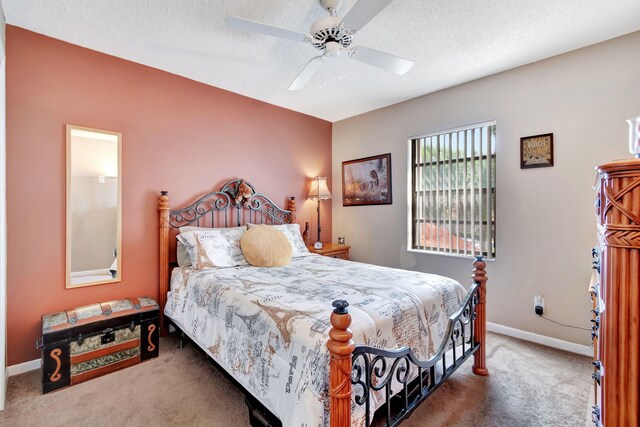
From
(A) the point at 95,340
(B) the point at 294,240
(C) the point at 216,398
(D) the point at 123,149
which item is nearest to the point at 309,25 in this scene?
(D) the point at 123,149

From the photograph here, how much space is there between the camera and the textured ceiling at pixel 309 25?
6.38 feet

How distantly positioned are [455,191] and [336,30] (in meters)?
2.26

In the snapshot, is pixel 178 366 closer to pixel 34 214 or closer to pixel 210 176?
pixel 34 214

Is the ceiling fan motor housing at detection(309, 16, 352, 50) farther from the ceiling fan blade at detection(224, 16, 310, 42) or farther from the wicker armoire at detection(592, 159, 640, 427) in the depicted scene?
the wicker armoire at detection(592, 159, 640, 427)

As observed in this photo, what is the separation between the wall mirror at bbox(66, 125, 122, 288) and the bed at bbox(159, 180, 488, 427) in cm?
39

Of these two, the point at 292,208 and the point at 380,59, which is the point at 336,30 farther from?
the point at 292,208

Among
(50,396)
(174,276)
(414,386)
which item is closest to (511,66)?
(414,386)

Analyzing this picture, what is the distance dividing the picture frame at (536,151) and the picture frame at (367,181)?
4.89ft

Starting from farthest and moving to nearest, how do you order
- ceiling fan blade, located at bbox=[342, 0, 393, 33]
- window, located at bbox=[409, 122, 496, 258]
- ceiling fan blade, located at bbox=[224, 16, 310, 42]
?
window, located at bbox=[409, 122, 496, 258], ceiling fan blade, located at bbox=[224, 16, 310, 42], ceiling fan blade, located at bbox=[342, 0, 393, 33]

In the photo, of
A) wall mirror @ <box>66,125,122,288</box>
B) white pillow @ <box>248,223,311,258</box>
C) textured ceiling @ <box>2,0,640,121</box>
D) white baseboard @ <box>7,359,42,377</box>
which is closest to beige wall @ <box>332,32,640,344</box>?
textured ceiling @ <box>2,0,640,121</box>

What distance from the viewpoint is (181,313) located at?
2.41 metres

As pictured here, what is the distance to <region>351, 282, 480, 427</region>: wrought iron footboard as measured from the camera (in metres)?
1.27

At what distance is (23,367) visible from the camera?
2193mm

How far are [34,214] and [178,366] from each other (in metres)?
1.64
